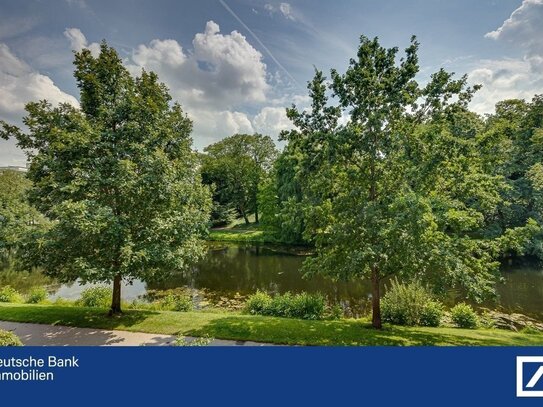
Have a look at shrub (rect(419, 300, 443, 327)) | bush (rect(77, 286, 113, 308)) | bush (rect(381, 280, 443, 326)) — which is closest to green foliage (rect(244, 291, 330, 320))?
bush (rect(381, 280, 443, 326))

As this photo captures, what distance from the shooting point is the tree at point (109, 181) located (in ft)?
33.5

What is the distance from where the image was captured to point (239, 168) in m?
62.4

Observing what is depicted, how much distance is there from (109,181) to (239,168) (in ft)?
172

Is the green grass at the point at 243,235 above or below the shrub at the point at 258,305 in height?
above

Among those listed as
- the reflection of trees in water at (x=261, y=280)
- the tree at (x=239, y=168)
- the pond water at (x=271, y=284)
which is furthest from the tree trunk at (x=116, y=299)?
the tree at (x=239, y=168)

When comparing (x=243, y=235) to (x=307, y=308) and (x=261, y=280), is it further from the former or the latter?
(x=307, y=308)

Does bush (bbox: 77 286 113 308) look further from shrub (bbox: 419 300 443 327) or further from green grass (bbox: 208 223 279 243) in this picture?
green grass (bbox: 208 223 279 243)

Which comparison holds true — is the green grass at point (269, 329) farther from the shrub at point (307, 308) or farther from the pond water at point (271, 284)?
the pond water at point (271, 284)

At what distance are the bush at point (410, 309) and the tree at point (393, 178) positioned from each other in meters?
2.00

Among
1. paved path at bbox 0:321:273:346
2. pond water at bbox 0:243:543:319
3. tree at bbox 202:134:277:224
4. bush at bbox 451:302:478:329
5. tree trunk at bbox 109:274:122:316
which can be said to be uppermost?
tree at bbox 202:134:277:224

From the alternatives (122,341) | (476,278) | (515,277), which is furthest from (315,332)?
(515,277)

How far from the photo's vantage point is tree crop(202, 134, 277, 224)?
204ft

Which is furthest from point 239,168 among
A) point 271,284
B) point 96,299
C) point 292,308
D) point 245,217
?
point 292,308

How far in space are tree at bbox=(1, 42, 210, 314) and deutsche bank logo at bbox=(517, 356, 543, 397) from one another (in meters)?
9.45
